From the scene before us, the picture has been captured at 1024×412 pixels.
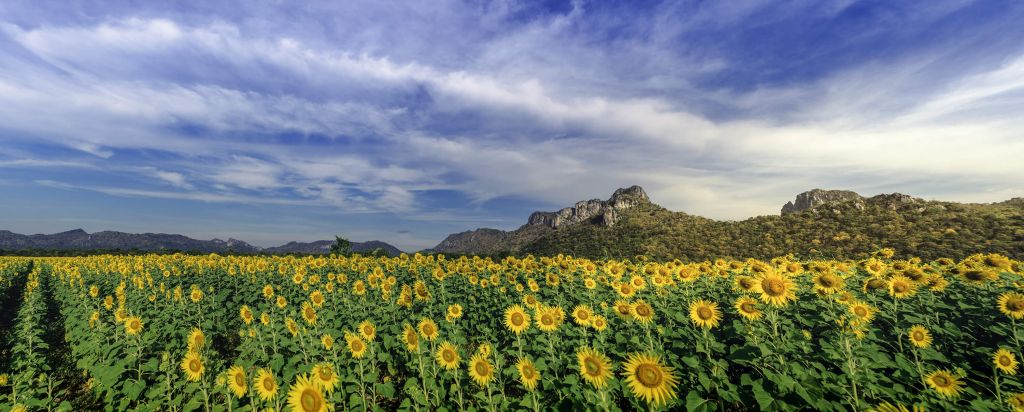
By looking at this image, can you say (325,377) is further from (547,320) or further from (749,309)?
(749,309)

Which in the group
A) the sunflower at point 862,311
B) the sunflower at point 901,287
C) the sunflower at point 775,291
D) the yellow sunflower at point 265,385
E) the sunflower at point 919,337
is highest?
the sunflower at point 775,291

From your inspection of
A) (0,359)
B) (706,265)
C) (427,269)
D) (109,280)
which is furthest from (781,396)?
(109,280)

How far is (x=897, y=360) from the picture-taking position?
6316 mm

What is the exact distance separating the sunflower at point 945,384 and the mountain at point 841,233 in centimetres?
3764

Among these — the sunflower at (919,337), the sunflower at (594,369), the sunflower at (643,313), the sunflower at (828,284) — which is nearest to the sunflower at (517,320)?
the sunflower at (643,313)

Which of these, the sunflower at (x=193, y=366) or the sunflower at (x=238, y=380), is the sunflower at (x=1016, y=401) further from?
the sunflower at (x=193, y=366)

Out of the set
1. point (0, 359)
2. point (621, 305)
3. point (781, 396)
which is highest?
point (621, 305)

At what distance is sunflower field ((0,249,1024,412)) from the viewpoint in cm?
575

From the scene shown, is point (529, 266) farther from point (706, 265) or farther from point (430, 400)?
point (430, 400)

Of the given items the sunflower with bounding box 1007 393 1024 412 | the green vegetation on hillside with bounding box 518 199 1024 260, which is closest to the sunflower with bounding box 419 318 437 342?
the sunflower with bounding box 1007 393 1024 412

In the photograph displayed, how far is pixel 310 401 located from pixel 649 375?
16.7 feet

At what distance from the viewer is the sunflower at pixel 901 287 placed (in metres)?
7.98

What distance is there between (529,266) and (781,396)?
34.4 feet

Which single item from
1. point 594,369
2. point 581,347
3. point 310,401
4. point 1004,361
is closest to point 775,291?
point 1004,361
